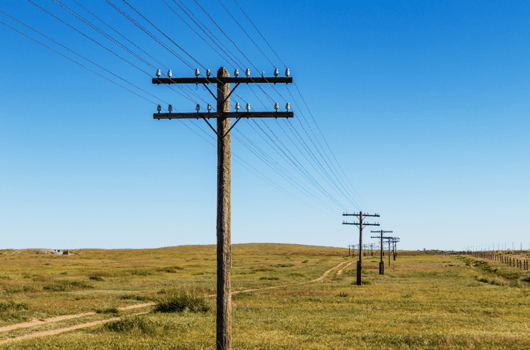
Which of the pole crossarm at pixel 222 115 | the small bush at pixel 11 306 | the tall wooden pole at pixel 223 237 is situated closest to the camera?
the tall wooden pole at pixel 223 237

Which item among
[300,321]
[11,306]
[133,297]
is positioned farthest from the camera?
[133,297]

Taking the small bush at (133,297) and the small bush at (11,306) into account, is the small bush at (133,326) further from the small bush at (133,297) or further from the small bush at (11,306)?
the small bush at (133,297)

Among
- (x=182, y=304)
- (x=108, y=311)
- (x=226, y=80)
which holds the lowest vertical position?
(x=108, y=311)

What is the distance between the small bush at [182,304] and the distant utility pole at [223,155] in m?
13.6

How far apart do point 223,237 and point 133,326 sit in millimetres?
8742

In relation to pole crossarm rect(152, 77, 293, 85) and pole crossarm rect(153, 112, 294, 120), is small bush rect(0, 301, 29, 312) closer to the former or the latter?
pole crossarm rect(153, 112, 294, 120)

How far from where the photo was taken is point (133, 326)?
1962cm

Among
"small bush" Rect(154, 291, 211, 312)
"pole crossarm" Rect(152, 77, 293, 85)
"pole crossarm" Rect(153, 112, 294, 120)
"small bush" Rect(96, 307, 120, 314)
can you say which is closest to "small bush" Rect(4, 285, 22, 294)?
"small bush" Rect(96, 307, 120, 314)

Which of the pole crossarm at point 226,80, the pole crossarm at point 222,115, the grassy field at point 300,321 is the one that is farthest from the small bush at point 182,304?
the pole crossarm at point 226,80

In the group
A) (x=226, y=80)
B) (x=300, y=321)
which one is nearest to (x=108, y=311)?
(x=300, y=321)

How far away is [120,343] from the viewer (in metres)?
16.6

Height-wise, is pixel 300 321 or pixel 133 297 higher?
pixel 300 321

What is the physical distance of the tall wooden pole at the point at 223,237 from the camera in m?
13.6

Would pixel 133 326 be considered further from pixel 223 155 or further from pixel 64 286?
pixel 64 286
